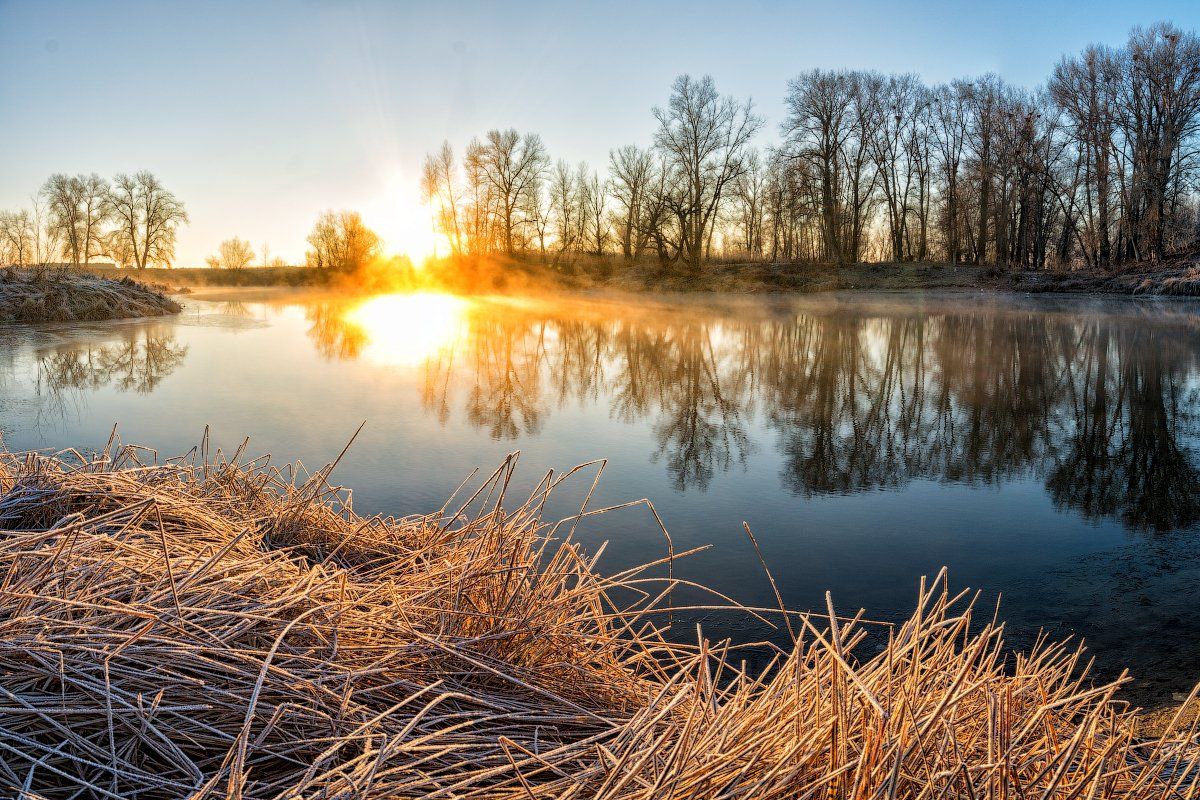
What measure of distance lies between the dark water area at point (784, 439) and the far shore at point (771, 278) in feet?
65.4

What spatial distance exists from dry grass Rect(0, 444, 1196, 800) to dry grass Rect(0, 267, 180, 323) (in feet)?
56.3

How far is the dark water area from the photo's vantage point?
3.77 m

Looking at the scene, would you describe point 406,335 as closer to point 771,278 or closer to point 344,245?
point 771,278

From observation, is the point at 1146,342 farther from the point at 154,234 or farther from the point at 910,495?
the point at 154,234

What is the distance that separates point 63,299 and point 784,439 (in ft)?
56.4

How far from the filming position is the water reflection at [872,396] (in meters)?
5.75

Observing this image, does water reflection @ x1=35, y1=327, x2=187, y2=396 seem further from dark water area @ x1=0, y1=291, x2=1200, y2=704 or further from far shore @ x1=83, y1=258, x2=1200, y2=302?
far shore @ x1=83, y1=258, x2=1200, y2=302

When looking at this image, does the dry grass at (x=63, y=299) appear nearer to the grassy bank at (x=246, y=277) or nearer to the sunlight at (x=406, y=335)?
the sunlight at (x=406, y=335)

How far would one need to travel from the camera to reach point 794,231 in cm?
6144

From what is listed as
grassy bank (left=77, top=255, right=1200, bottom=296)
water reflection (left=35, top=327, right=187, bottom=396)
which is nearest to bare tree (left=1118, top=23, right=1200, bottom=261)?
grassy bank (left=77, top=255, right=1200, bottom=296)

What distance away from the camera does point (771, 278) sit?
3834 cm

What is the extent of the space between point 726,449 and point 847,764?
501 cm

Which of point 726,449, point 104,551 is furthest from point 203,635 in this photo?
point 726,449

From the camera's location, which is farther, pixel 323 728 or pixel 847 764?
pixel 323 728
